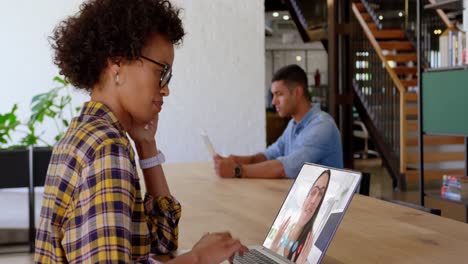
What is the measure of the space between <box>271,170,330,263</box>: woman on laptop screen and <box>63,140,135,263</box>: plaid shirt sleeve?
53 cm

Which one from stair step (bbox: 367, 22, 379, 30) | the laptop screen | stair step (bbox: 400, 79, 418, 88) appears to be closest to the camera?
the laptop screen

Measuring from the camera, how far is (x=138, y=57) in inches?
47.1

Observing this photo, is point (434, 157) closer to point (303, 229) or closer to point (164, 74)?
point (303, 229)

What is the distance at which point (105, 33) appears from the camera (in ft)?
3.92

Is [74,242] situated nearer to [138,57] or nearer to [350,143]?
[138,57]

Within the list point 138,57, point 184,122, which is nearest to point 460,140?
point 184,122

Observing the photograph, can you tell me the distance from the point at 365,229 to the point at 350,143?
609 centimetres

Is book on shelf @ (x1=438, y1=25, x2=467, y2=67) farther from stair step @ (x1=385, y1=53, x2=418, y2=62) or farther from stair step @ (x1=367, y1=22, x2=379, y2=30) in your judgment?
stair step @ (x1=367, y1=22, x2=379, y2=30)

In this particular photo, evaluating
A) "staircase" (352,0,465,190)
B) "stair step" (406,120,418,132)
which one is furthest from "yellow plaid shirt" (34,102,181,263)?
"stair step" (406,120,418,132)

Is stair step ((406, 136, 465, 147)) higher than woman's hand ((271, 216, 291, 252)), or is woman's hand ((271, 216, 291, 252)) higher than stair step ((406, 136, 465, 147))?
woman's hand ((271, 216, 291, 252))

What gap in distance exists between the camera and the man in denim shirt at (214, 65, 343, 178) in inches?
127

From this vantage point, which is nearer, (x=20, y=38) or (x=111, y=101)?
(x=111, y=101)

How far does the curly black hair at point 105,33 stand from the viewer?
1191 mm

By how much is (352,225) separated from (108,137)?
3.61 feet
